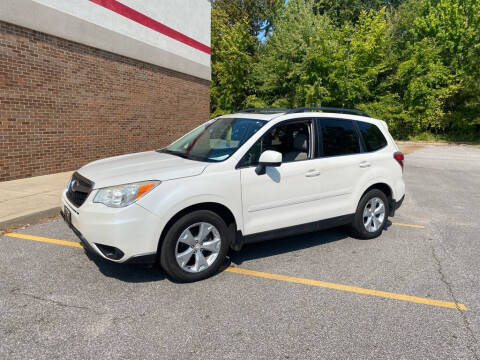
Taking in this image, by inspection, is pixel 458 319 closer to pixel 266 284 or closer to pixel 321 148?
pixel 266 284

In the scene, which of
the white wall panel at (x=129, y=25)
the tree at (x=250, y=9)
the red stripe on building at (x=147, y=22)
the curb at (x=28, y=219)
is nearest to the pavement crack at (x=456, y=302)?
the curb at (x=28, y=219)

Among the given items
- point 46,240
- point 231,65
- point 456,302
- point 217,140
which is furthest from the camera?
point 231,65

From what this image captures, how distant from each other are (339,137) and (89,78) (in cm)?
803

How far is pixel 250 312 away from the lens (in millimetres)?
3039

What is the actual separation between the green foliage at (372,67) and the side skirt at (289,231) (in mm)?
23055

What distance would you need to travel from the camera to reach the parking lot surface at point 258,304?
257cm

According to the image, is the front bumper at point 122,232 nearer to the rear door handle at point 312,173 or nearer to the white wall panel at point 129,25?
the rear door handle at point 312,173

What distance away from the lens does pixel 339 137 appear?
4672mm

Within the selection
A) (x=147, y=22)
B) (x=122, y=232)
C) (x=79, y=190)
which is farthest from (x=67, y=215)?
(x=147, y=22)

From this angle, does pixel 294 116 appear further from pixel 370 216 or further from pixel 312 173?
pixel 370 216

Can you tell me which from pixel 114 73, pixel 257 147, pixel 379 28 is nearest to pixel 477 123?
pixel 379 28

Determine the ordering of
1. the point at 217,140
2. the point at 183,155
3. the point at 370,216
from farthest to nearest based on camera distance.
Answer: the point at 370,216, the point at 217,140, the point at 183,155

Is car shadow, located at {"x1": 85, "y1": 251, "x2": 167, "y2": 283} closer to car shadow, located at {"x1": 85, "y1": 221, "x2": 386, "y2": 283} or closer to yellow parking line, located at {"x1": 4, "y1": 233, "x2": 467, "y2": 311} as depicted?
car shadow, located at {"x1": 85, "y1": 221, "x2": 386, "y2": 283}

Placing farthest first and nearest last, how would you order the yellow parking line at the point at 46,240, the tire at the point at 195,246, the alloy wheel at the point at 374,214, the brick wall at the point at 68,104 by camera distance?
the brick wall at the point at 68,104
the alloy wheel at the point at 374,214
the yellow parking line at the point at 46,240
the tire at the point at 195,246
